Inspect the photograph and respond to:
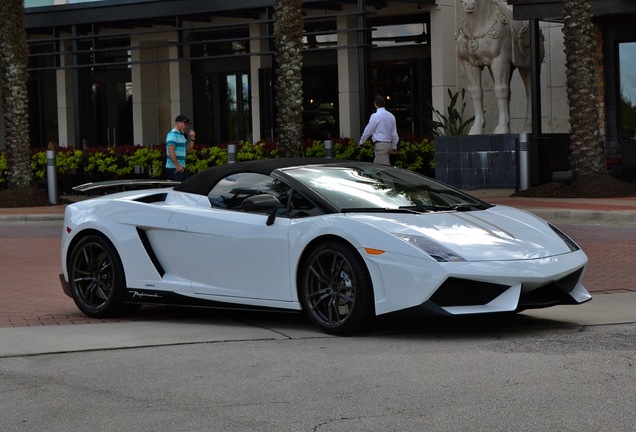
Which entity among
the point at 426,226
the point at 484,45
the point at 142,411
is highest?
the point at 484,45

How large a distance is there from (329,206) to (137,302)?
194cm

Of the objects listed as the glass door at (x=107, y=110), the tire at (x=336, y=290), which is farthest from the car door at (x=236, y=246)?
the glass door at (x=107, y=110)

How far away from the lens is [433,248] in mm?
8594

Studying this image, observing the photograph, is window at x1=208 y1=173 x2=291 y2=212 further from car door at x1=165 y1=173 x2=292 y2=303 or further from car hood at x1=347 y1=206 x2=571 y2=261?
car hood at x1=347 y1=206 x2=571 y2=261

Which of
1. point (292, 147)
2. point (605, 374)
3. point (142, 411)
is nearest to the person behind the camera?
point (142, 411)

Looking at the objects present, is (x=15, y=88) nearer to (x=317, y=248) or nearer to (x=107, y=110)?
(x=107, y=110)

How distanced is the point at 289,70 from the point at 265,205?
1482 cm

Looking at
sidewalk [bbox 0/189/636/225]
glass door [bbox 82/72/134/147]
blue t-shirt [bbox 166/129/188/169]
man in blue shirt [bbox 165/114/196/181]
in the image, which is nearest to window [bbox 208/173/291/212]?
sidewalk [bbox 0/189/636/225]

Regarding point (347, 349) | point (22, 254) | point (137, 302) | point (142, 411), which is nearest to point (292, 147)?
point (22, 254)

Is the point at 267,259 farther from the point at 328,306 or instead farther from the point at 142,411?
the point at 142,411

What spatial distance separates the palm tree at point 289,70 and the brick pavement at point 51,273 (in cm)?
585

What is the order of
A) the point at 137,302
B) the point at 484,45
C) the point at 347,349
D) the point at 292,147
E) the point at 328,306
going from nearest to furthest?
1. the point at 347,349
2. the point at 328,306
3. the point at 137,302
4. the point at 292,147
5. the point at 484,45

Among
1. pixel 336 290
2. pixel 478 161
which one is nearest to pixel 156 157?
pixel 478 161

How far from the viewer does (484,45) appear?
85.6 ft
